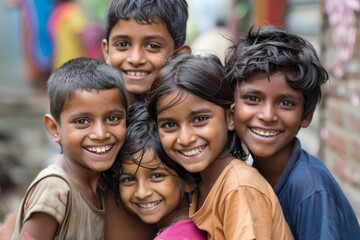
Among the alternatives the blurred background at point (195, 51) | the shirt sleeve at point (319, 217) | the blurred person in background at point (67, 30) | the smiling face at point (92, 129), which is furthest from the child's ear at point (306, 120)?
the blurred person in background at point (67, 30)

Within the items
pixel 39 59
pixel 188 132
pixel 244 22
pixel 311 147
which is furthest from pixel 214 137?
pixel 39 59

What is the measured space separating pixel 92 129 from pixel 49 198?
33 centimetres

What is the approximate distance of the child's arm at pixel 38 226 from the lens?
271 cm

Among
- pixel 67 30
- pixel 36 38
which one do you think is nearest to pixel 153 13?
pixel 67 30

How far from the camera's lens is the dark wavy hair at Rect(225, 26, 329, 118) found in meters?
2.81

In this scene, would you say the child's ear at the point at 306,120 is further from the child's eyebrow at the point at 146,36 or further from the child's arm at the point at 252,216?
the child's eyebrow at the point at 146,36

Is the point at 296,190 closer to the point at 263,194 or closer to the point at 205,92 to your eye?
the point at 263,194

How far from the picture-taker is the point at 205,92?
9.18 feet

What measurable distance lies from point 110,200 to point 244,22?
4.66 meters

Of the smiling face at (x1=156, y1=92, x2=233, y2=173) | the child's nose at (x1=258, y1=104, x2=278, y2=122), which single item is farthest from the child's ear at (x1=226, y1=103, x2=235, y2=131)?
the child's nose at (x1=258, y1=104, x2=278, y2=122)

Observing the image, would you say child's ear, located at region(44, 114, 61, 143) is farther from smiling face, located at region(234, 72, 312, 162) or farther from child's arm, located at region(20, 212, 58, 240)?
smiling face, located at region(234, 72, 312, 162)

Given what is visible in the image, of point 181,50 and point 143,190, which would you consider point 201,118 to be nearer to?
point 143,190

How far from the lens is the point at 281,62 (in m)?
2.81

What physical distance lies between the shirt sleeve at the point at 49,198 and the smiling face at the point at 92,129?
17 cm
